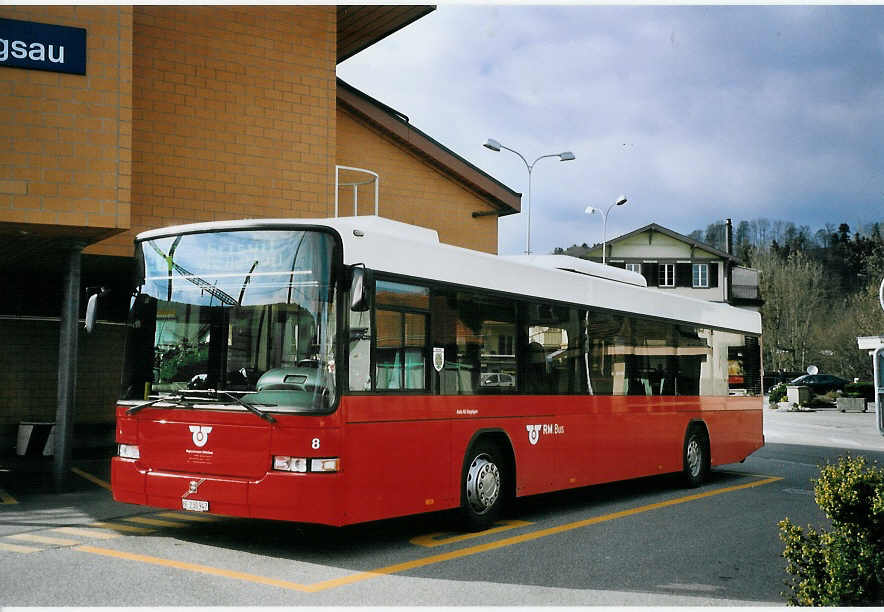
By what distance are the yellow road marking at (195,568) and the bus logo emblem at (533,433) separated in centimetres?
399

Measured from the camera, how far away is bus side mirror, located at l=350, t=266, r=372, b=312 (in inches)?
305

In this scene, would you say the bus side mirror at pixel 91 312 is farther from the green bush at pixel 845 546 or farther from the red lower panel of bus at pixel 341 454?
the green bush at pixel 845 546

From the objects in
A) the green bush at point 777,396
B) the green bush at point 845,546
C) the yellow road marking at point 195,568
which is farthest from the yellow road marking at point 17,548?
the green bush at point 777,396

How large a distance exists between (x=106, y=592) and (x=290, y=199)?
9858 millimetres

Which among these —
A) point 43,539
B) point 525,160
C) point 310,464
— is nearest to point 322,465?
point 310,464

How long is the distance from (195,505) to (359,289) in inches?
93.3

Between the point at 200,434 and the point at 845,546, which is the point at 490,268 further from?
the point at 845,546

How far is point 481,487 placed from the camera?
977cm

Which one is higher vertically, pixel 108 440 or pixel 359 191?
pixel 359 191

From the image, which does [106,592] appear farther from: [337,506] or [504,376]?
[504,376]

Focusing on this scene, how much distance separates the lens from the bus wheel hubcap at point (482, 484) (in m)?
9.69

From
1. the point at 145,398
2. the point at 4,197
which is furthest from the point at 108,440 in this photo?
the point at 145,398

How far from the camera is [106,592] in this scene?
6.75m

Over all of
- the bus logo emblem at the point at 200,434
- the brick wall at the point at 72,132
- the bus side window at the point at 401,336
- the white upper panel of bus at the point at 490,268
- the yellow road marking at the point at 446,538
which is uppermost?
the brick wall at the point at 72,132
